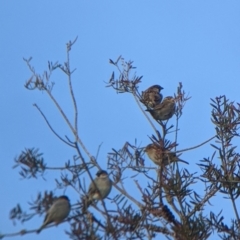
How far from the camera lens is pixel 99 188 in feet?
20.3

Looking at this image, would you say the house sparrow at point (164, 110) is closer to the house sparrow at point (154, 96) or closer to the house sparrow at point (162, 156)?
the house sparrow at point (154, 96)

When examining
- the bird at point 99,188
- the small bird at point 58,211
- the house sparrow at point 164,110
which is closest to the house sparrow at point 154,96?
the house sparrow at point 164,110

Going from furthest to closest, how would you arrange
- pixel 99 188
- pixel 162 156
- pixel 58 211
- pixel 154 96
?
1. pixel 154 96
2. pixel 162 156
3. pixel 99 188
4. pixel 58 211

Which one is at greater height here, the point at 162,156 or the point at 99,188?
the point at 162,156

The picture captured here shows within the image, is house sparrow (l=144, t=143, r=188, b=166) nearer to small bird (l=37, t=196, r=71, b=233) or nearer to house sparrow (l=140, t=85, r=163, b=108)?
small bird (l=37, t=196, r=71, b=233)

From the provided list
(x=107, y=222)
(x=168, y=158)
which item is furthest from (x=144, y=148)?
(x=107, y=222)

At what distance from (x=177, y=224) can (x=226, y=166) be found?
2.82 feet

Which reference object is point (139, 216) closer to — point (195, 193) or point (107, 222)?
point (107, 222)

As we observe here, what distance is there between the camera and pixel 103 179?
22.3 ft

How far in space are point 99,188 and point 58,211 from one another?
42cm

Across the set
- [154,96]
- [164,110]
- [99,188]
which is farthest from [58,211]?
[154,96]

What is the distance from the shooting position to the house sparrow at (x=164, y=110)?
31.2 feet

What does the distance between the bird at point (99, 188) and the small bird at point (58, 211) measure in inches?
6.0

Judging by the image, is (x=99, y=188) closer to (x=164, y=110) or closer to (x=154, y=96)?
(x=164, y=110)
